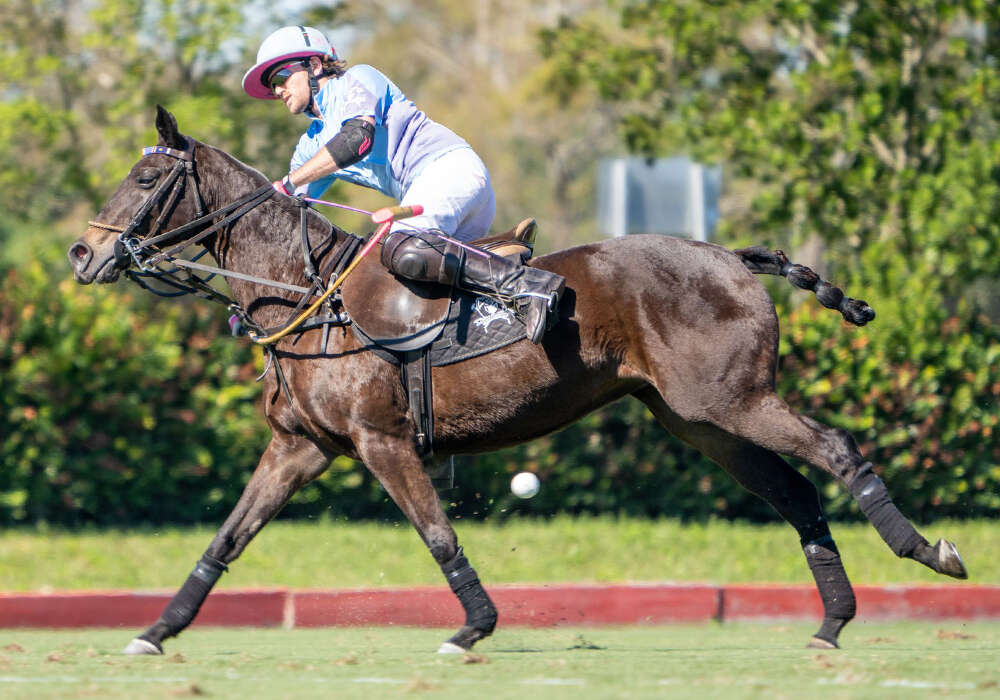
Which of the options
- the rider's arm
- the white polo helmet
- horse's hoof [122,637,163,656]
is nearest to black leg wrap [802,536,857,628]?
the rider's arm

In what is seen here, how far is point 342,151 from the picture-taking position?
21.6ft

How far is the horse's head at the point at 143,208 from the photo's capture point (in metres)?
6.75

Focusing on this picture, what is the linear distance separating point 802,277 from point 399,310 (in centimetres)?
192

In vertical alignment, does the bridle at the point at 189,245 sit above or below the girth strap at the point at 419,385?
above

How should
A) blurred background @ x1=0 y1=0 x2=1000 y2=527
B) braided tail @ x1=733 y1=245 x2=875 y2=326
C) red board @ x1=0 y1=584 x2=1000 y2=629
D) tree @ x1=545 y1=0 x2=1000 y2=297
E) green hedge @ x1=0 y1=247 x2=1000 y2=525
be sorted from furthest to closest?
tree @ x1=545 y1=0 x2=1000 y2=297, blurred background @ x1=0 y1=0 x2=1000 y2=527, green hedge @ x1=0 y1=247 x2=1000 y2=525, red board @ x1=0 y1=584 x2=1000 y2=629, braided tail @ x1=733 y1=245 x2=875 y2=326

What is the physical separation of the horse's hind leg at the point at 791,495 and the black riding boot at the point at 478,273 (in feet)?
2.88

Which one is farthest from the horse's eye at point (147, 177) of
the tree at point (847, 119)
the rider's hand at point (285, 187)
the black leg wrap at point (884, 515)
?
the tree at point (847, 119)

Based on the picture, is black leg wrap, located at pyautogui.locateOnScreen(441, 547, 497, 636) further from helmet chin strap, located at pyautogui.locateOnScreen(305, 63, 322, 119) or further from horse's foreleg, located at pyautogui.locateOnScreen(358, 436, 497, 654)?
helmet chin strap, located at pyautogui.locateOnScreen(305, 63, 322, 119)

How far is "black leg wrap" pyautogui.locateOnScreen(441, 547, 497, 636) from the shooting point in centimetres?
646

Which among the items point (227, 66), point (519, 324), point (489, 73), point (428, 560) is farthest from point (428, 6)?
point (519, 324)

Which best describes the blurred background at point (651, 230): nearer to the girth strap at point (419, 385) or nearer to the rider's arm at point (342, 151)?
the girth strap at point (419, 385)

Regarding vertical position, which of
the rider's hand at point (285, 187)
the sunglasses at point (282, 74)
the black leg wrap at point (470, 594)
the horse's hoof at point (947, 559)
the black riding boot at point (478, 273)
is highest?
the sunglasses at point (282, 74)

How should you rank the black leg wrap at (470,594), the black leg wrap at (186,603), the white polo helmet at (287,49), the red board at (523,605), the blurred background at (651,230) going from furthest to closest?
the blurred background at (651,230) < the red board at (523,605) < the white polo helmet at (287,49) < the black leg wrap at (186,603) < the black leg wrap at (470,594)

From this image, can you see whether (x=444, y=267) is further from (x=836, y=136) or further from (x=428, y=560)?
(x=836, y=136)
